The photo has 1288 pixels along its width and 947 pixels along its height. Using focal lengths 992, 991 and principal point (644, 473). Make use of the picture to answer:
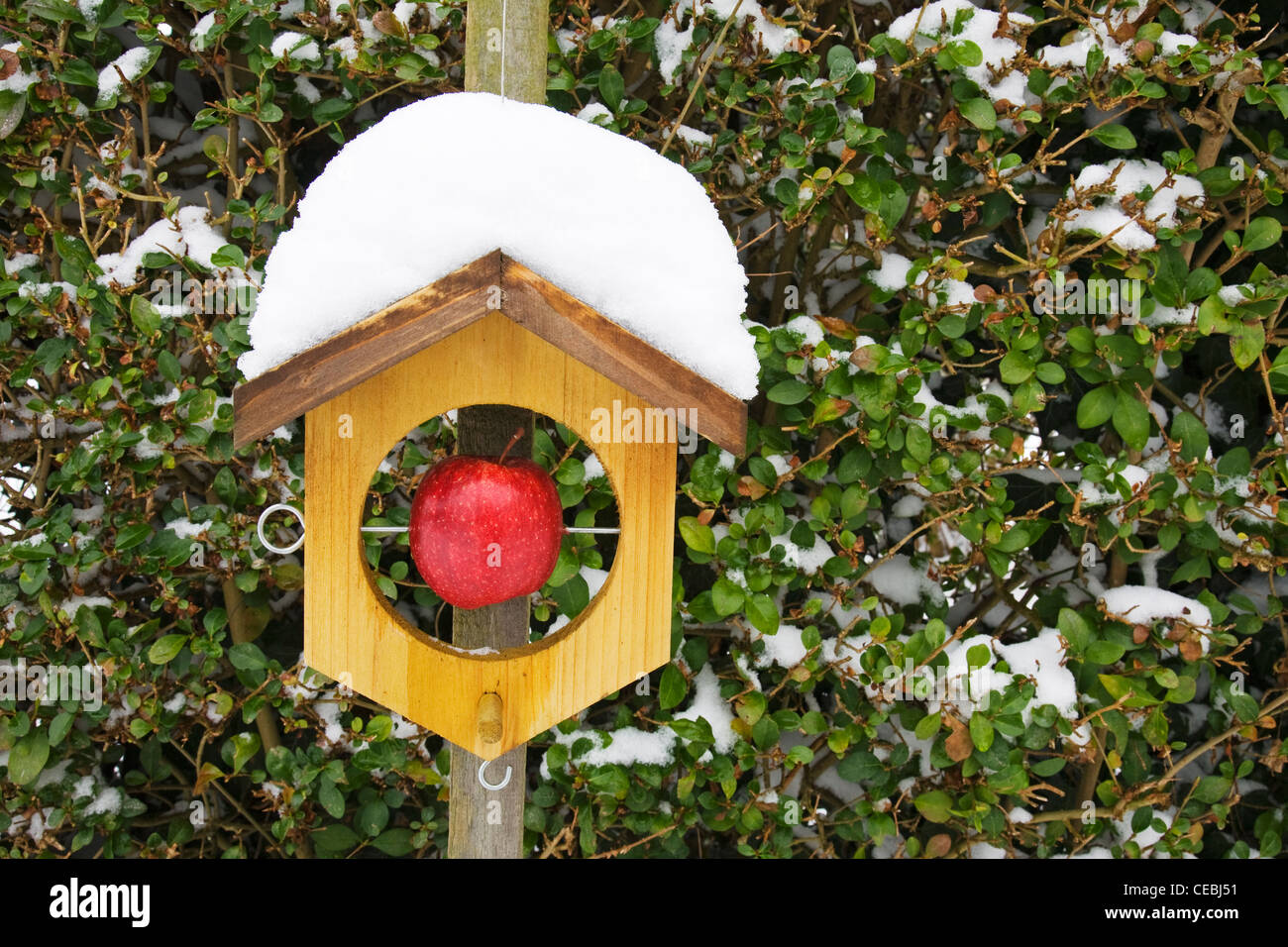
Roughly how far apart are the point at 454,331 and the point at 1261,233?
1.60m

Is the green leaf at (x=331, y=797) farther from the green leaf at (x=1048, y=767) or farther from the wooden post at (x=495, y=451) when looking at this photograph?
the green leaf at (x=1048, y=767)

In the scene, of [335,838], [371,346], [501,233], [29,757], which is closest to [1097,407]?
[501,233]

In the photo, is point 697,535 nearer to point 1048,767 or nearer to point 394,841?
point 1048,767

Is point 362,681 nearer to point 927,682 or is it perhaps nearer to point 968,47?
point 927,682

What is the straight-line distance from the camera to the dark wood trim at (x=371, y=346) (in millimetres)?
1033

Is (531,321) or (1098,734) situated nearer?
(531,321)

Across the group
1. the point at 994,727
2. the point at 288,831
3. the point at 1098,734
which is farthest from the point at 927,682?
the point at 288,831

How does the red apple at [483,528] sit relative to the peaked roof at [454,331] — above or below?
below

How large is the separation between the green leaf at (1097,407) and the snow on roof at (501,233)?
39.2 inches

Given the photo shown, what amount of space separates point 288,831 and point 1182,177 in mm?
2216

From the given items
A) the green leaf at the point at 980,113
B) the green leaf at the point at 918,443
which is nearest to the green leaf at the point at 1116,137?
the green leaf at the point at 980,113

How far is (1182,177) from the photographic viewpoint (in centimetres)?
189

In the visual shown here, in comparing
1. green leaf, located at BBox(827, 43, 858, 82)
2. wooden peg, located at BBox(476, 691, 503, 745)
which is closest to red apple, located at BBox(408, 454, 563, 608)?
wooden peg, located at BBox(476, 691, 503, 745)

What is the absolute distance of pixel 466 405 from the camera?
1212mm
